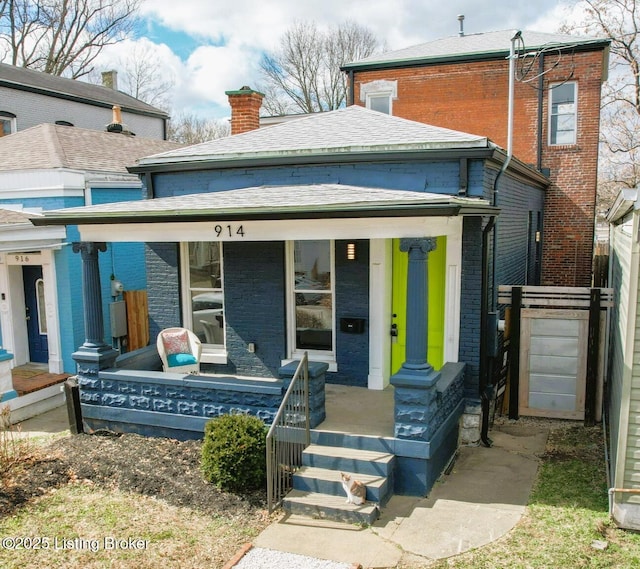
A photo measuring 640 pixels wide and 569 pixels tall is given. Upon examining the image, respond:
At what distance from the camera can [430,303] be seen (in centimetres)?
877

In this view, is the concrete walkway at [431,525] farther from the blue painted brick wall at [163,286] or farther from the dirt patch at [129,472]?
the blue painted brick wall at [163,286]

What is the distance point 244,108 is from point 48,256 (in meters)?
4.86

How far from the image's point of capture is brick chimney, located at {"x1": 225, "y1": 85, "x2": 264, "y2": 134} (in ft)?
40.6

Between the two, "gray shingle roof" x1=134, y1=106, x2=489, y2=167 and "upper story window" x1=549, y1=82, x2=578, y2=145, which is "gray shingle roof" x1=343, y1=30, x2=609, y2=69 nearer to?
"upper story window" x1=549, y1=82, x2=578, y2=145

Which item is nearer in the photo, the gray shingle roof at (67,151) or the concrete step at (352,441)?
the concrete step at (352,441)

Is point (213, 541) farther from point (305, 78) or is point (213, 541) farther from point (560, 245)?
point (305, 78)

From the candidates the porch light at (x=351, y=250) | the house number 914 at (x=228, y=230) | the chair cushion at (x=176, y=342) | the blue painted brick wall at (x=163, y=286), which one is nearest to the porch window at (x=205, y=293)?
the blue painted brick wall at (x=163, y=286)

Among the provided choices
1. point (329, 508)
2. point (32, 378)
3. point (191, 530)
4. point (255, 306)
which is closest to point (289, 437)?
point (329, 508)

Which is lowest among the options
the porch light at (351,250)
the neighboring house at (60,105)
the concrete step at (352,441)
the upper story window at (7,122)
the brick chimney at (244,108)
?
the concrete step at (352,441)

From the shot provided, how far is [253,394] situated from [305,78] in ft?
109

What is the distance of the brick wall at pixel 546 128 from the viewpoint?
15.4 meters

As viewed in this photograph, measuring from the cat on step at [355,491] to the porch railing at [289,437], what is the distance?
0.77m

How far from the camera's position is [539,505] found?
21.3 ft

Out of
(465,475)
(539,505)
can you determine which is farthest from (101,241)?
(539,505)
